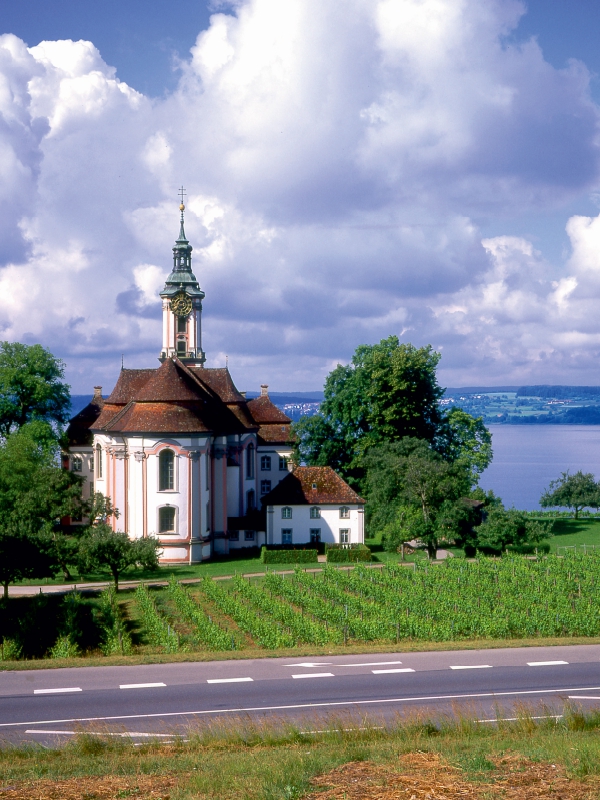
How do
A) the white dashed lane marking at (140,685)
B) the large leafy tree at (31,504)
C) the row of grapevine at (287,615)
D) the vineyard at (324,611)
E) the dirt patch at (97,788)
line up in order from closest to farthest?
the dirt patch at (97,788), the white dashed lane marking at (140,685), the row of grapevine at (287,615), the vineyard at (324,611), the large leafy tree at (31,504)

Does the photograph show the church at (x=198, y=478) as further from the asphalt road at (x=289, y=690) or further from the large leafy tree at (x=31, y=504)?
the asphalt road at (x=289, y=690)

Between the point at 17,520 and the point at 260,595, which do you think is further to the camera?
the point at 17,520

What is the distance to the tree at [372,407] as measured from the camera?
207 ft

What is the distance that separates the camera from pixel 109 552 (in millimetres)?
42625

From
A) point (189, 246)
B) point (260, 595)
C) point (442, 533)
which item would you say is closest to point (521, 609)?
point (260, 595)

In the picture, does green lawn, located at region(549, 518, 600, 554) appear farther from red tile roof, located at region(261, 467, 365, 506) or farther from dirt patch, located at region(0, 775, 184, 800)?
dirt patch, located at region(0, 775, 184, 800)

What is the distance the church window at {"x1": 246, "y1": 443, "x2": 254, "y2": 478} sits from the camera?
62219 millimetres

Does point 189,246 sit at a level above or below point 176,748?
above

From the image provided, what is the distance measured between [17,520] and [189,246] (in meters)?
38.9

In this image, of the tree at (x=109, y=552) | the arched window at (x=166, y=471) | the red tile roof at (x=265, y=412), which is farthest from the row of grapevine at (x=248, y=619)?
the red tile roof at (x=265, y=412)

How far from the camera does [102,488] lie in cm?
5988

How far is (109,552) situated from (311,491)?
17.7 metres

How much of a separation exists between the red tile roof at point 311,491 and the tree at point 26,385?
1961 cm

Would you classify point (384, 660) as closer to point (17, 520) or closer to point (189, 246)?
point (17, 520)
